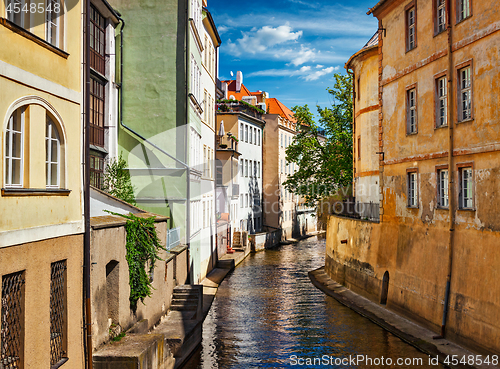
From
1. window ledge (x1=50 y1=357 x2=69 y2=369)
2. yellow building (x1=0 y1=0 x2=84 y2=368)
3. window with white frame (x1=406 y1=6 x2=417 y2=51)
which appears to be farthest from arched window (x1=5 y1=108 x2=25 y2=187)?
window with white frame (x1=406 y1=6 x2=417 y2=51)

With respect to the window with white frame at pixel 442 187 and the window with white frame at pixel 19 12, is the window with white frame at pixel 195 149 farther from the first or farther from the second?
the window with white frame at pixel 19 12

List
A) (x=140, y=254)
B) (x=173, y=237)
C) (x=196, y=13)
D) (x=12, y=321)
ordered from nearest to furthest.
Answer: (x=12, y=321), (x=140, y=254), (x=173, y=237), (x=196, y=13)

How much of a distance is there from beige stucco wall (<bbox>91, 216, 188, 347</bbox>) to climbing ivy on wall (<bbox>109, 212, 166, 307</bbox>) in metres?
0.28

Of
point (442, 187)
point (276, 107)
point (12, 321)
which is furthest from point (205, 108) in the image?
point (276, 107)

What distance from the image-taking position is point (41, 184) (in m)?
8.75

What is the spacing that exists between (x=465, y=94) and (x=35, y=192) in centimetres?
1252

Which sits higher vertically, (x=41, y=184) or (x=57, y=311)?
(x=41, y=184)

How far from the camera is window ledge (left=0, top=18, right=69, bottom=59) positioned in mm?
7621

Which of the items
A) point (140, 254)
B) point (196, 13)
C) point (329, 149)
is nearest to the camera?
point (140, 254)

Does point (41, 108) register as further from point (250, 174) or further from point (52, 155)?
point (250, 174)

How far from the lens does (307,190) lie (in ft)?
135

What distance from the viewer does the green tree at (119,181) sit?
19.7 m

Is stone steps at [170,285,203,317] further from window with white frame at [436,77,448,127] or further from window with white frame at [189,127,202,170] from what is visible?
window with white frame at [436,77,448,127]

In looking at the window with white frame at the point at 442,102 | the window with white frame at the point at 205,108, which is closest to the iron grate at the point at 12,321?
the window with white frame at the point at 442,102
